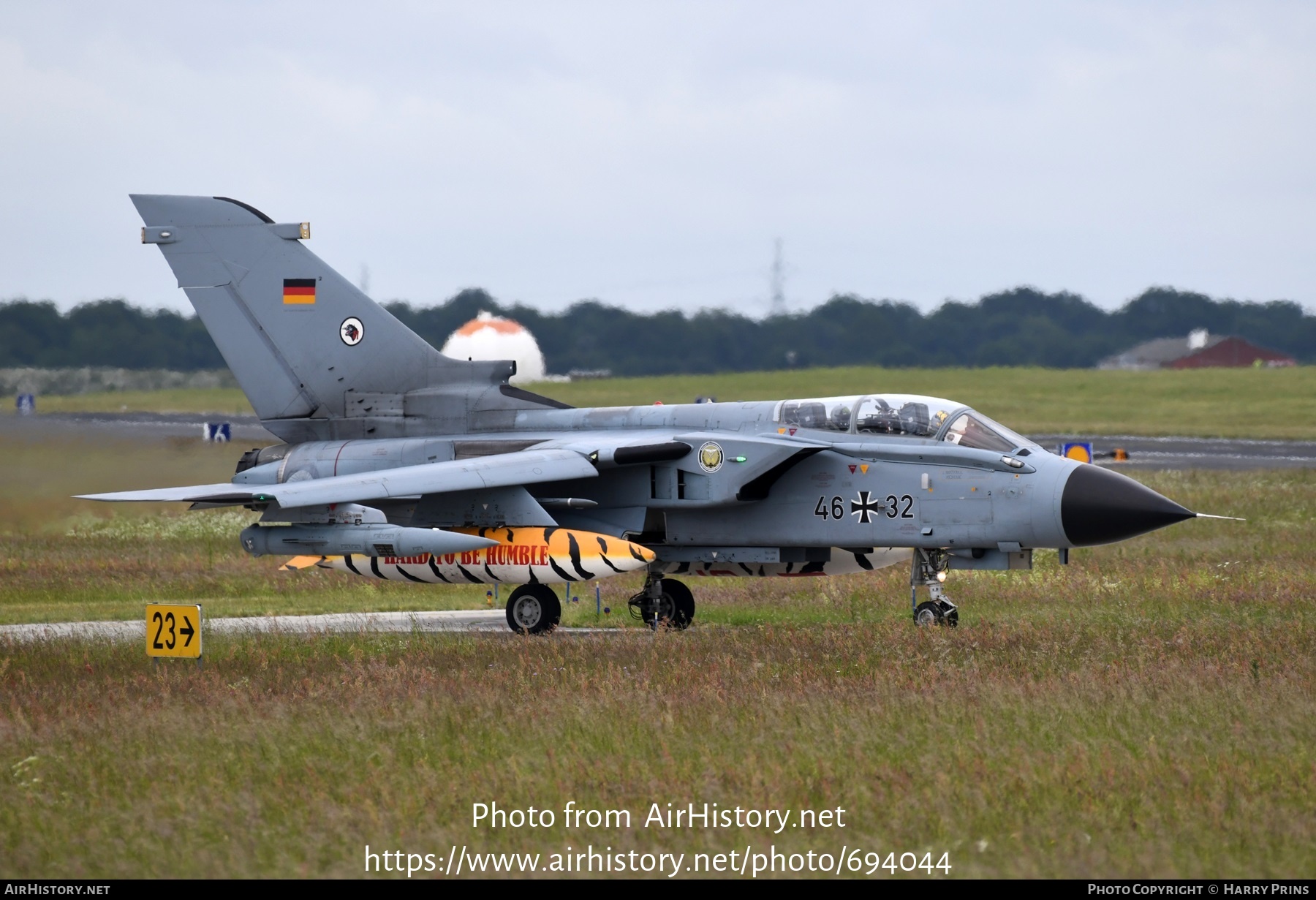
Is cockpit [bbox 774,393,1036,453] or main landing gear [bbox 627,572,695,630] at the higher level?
cockpit [bbox 774,393,1036,453]

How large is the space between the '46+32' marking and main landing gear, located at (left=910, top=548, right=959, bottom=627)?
0.58 meters

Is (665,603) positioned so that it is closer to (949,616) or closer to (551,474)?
(551,474)

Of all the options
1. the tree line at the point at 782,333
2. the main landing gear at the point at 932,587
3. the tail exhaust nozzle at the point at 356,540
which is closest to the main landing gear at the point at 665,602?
the tail exhaust nozzle at the point at 356,540

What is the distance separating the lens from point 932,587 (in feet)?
49.4

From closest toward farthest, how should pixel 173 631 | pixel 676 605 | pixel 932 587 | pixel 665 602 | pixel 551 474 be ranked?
1. pixel 173 631
2. pixel 551 474
3. pixel 932 587
4. pixel 665 602
5. pixel 676 605

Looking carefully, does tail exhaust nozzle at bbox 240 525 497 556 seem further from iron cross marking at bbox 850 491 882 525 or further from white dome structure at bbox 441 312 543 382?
white dome structure at bbox 441 312 543 382

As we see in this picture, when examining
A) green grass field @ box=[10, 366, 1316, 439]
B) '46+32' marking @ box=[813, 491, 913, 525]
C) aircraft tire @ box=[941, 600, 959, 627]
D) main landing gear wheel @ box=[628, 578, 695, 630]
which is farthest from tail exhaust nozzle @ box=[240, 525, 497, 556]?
green grass field @ box=[10, 366, 1316, 439]

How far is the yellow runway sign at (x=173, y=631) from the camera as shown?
11.9 metres

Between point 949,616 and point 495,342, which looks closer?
point 949,616

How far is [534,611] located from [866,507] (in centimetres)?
398

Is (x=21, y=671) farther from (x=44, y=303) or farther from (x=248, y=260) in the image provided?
(x=44, y=303)

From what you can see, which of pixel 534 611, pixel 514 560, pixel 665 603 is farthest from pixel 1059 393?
pixel 514 560

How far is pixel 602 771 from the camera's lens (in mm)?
8406

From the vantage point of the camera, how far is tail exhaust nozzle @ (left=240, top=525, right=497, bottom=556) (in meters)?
14.6
